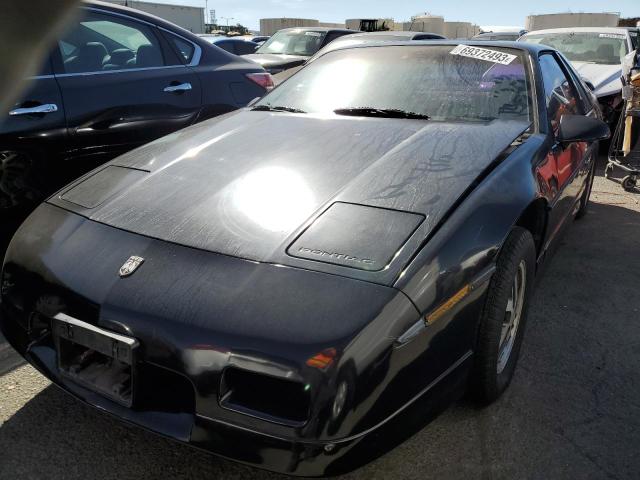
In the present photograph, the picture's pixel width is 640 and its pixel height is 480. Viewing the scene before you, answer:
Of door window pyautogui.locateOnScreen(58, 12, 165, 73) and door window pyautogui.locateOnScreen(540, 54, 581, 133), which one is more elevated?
door window pyautogui.locateOnScreen(58, 12, 165, 73)

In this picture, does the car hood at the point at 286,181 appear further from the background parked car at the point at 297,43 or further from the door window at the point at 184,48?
the background parked car at the point at 297,43

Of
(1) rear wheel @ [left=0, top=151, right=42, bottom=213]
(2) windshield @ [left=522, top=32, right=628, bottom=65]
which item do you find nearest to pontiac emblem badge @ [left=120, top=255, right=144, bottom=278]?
(1) rear wheel @ [left=0, top=151, right=42, bottom=213]

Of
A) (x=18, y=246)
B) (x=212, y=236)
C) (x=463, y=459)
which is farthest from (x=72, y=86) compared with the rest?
(x=463, y=459)

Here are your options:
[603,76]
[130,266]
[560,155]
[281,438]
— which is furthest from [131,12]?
[603,76]

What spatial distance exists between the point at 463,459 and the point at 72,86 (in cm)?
291

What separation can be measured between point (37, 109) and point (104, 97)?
41cm

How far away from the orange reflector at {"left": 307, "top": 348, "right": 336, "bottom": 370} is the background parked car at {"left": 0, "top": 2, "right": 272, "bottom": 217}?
7.38ft

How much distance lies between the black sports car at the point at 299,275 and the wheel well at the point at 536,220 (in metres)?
0.01

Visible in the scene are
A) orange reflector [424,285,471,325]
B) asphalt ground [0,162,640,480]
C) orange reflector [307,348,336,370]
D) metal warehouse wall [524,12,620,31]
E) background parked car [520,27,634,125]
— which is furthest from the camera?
metal warehouse wall [524,12,620,31]

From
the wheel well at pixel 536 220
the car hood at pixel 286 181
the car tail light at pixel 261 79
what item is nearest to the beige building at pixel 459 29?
the car tail light at pixel 261 79

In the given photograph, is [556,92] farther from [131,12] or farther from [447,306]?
[131,12]

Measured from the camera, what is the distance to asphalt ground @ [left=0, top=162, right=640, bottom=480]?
1790mm

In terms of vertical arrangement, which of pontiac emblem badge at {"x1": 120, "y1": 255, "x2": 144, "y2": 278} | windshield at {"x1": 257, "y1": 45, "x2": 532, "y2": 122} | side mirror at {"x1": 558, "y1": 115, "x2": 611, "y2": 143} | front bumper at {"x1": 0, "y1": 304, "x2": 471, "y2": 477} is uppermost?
windshield at {"x1": 257, "y1": 45, "x2": 532, "y2": 122}

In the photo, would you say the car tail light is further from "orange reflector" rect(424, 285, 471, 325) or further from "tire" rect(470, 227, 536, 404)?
"orange reflector" rect(424, 285, 471, 325)
